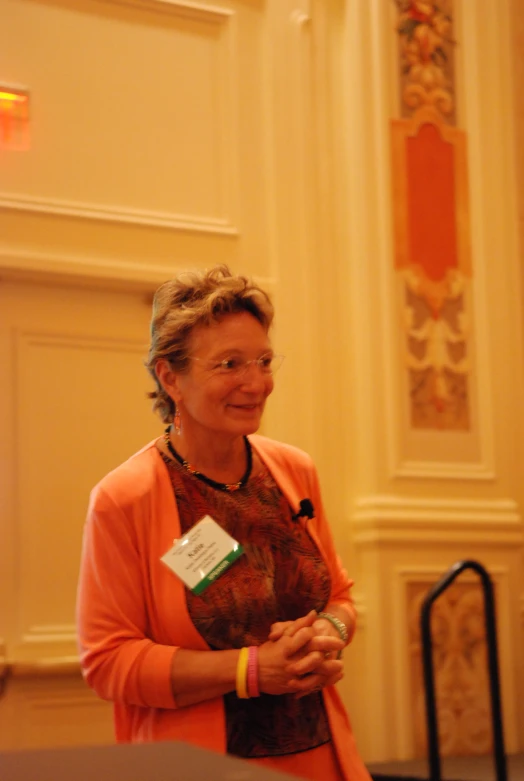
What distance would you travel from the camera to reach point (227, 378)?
2191 millimetres

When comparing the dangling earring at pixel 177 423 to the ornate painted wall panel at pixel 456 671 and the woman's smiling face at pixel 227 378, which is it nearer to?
the woman's smiling face at pixel 227 378

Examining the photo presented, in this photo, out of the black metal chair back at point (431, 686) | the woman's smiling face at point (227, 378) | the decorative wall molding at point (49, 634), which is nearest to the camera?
the woman's smiling face at point (227, 378)

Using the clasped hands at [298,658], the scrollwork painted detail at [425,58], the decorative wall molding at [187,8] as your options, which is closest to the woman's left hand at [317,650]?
the clasped hands at [298,658]

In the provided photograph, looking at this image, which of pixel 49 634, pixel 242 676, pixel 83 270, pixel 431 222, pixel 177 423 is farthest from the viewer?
pixel 431 222

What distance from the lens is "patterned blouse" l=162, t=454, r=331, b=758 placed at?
2.03 m

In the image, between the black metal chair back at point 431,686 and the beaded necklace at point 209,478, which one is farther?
the black metal chair back at point 431,686

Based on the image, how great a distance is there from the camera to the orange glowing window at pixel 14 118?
402cm

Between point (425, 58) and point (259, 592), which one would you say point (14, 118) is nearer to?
point (425, 58)

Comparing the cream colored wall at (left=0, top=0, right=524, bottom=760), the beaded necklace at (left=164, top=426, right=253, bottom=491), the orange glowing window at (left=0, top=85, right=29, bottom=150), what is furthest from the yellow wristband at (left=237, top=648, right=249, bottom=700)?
the orange glowing window at (left=0, top=85, right=29, bottom=150)

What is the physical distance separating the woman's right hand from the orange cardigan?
120 millimetres

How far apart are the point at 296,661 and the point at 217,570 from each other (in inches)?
9.2

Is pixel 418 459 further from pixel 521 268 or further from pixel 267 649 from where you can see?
pixel 267 649

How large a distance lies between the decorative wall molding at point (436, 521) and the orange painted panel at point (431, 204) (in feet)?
3.45

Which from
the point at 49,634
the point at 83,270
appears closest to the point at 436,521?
the point at 49,634
